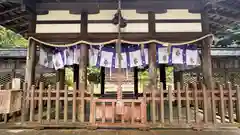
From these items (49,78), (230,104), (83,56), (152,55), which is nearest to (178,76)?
(152,55)

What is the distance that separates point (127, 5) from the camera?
5.98 m

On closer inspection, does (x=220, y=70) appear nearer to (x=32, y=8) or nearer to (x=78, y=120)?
(x=78, y=120)

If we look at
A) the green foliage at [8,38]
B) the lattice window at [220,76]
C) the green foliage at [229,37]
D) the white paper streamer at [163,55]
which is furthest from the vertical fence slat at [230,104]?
the green foliage at [8,38]

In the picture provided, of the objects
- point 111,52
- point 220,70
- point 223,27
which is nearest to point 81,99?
point 111,52

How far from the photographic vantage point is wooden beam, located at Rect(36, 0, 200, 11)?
586 centimetres

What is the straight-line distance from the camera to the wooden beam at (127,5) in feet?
19.2

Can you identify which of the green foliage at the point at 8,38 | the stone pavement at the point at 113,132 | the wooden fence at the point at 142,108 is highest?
the green foliage at the point at 8,38

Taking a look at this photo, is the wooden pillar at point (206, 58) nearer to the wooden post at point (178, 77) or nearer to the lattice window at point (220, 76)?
the wooden post at point (178, 77)

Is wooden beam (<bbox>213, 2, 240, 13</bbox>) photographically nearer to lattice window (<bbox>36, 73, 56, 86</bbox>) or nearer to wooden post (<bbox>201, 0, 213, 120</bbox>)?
wooden post (<bbox>201, 0, 213, 120</bbox>)

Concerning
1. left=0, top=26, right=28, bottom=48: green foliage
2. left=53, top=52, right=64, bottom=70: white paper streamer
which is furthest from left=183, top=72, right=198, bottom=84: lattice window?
left=0, top=26, right=28, bottom=48: green foliage

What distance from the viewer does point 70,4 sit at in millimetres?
5930

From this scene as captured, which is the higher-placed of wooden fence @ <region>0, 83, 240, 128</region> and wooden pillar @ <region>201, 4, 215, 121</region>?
wooden pillar @ <region>201, 4, 215, 121</region>

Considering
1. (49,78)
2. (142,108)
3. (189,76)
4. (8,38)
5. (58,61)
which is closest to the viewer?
(142,108)

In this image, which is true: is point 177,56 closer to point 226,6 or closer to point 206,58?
point 206,58
